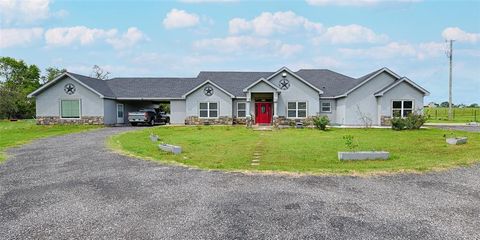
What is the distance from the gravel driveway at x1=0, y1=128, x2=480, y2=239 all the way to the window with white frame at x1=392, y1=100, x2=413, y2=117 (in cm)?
1951

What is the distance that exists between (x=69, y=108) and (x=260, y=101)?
55.4ft

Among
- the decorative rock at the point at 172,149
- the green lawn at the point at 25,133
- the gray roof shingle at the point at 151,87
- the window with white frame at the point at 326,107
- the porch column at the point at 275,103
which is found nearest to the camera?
the decorative rock at the point at 172,149

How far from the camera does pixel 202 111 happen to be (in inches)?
1190

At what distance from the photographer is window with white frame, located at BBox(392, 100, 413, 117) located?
1091 inches

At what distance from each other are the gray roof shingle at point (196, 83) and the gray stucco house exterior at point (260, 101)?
0.22m

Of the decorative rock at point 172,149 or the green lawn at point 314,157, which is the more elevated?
the decorative rock at point 172,149

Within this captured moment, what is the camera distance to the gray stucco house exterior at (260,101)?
91.5ft

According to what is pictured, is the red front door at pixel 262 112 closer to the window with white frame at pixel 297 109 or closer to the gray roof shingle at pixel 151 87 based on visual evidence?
the window with white frame at pixel 297 109

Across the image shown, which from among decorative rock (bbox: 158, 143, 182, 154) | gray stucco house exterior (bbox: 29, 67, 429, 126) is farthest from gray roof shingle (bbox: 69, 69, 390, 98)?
decorative rock (bbox: 158, 143, 182, 154)

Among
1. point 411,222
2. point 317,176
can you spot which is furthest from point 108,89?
point 411,222

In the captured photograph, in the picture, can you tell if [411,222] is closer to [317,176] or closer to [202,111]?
[317,176]

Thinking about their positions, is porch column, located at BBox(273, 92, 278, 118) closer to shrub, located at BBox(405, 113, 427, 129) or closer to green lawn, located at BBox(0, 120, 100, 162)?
shrub, located at BBox(405, 113, 427, 129)

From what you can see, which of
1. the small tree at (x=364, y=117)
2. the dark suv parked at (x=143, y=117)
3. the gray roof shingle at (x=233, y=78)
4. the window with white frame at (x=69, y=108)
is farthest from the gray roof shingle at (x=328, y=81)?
the window with white frame at (x=69, y=108)

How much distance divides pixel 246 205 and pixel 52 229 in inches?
129
